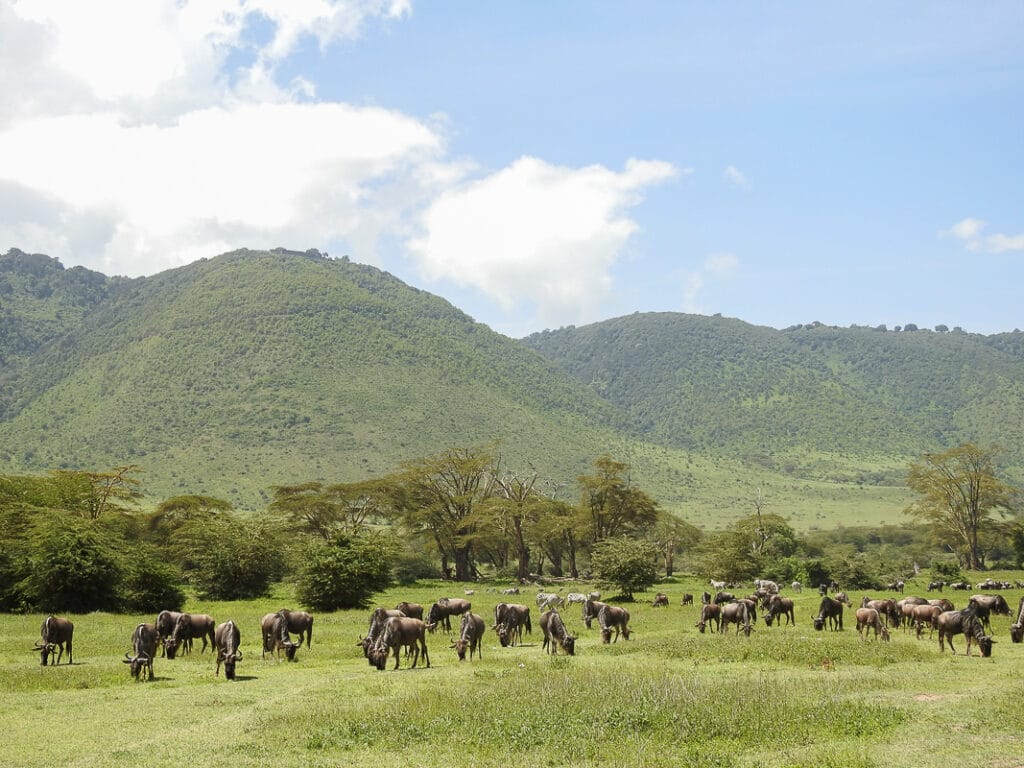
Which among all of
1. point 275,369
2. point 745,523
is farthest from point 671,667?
point 275,369

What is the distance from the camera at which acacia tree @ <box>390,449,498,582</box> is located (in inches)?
3125

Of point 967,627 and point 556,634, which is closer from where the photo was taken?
point 967,627

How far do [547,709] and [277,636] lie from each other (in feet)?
41.5

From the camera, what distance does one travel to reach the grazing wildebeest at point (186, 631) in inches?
1059

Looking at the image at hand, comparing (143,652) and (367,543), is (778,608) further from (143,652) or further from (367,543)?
(143,652)

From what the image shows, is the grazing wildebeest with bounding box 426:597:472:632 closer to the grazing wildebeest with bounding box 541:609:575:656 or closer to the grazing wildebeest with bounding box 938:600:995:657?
the grazing wildebeest with bounding box 541:609:575:656

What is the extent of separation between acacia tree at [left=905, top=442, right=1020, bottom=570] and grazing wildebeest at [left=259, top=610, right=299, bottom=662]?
67235 mm

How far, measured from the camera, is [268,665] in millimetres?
25906

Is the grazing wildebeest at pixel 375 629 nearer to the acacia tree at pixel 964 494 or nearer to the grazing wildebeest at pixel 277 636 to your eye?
the grazing wildebeest at pixel 277 636

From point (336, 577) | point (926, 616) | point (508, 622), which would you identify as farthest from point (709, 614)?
point (336, 577)

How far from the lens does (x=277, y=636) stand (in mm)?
27031

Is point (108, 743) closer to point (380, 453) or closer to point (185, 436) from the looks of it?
point (380, 453)

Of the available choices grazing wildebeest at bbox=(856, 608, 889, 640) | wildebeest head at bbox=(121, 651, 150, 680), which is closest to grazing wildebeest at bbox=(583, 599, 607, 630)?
grazing wildebeest at bbox=(856, 608, 889, 640)

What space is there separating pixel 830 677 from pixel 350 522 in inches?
2581
